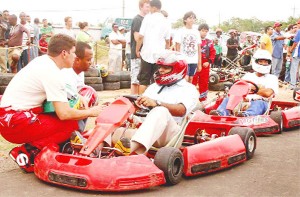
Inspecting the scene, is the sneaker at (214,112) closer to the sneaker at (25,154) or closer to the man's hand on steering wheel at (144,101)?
the man's hand on steering wheel at (144,101)

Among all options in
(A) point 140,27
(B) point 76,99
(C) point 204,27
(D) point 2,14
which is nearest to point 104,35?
(D) point 2,14

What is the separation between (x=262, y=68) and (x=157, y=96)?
3007mm

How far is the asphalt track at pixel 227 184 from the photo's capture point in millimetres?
4117

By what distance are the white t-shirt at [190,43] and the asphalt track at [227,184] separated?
3723 millimetres

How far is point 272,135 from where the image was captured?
6926 millimetres

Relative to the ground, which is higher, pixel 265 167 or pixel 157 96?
pixel 157 96

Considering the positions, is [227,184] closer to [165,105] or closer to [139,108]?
[165,105]

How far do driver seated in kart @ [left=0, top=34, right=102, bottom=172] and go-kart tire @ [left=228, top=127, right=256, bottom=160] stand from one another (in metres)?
1.64

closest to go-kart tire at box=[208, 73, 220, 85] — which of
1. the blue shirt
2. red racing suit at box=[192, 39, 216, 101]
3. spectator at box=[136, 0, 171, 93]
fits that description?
the blue shirt

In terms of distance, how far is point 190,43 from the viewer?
9.03 m

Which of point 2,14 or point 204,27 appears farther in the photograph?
point 2,14

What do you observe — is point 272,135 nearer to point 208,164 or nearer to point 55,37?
point 208,164

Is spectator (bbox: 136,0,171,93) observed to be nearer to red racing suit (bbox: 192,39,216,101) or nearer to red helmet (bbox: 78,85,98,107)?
red racing suit (bbox: 192,39,216,101)

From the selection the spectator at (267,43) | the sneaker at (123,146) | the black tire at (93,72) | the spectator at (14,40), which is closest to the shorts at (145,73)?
the sneaker at (123,146)
